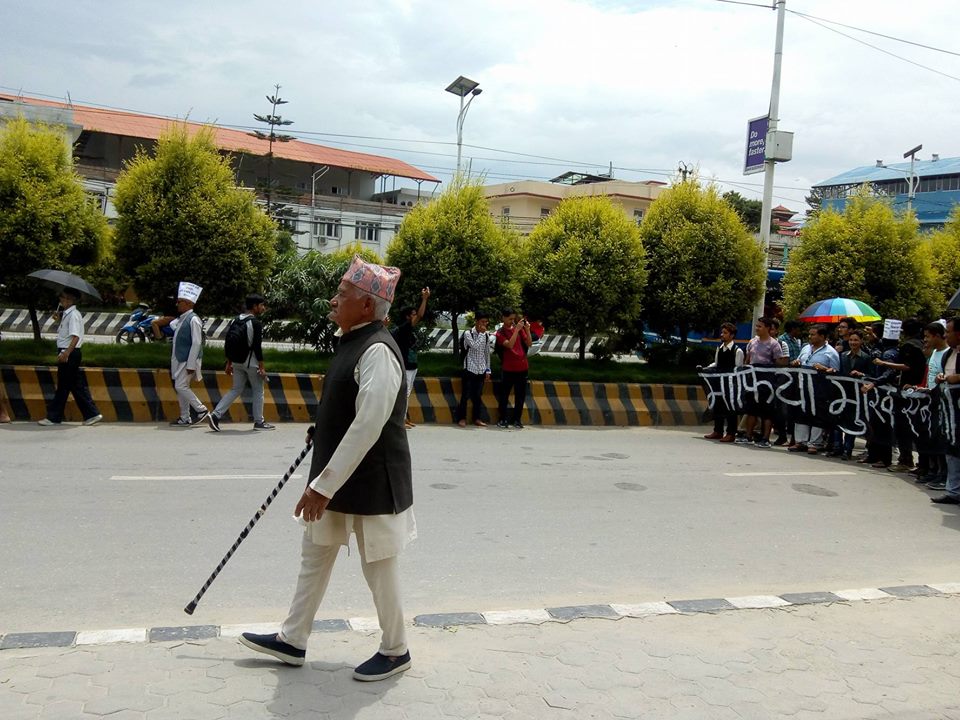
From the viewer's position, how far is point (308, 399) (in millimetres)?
12703

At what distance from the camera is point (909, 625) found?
17.3ft

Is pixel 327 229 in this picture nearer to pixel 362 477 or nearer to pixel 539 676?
pixel 362 477

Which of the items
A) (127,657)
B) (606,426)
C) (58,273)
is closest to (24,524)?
(127,657)

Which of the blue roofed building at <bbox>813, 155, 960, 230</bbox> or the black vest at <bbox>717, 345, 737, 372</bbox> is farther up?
the blue roofed building at <bbox>813, 155, 960, 230</bbox>

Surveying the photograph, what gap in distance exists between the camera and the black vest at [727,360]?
1323 centimetres

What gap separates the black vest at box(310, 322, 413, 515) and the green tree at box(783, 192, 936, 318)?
48.2 ft

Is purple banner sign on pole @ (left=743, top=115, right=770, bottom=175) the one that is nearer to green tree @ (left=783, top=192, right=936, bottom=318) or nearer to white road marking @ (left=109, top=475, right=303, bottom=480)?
green tree @ (left=783, top=192, right=936, bottom=318)

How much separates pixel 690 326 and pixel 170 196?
9980 mm

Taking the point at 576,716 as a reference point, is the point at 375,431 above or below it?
above

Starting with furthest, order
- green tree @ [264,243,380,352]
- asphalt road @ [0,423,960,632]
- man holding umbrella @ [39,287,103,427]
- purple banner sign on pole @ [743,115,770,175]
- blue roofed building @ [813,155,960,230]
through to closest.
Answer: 1. blue roofed building @ [813,155,960,230]
2. purple banner sign on pole @ [743,115,770,175]
3. green tree @ [264,243,380,352]
4. man holding umbrella @ [39,287,103,427]
5. asphalt road @ [0,423,960,632]

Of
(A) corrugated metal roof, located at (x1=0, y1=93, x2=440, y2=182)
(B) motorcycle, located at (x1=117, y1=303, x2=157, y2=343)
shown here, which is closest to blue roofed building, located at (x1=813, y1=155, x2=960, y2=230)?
(A) corrugated metal roof, located at (x1=0, y1=93, x2=440, y2=182)

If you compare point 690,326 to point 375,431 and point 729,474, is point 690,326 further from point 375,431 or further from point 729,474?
point 375,431

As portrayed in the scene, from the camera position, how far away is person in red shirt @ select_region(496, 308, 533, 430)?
515 inches

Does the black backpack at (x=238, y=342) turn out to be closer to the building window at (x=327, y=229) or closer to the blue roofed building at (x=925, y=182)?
the building window at (x=327, y=229)
